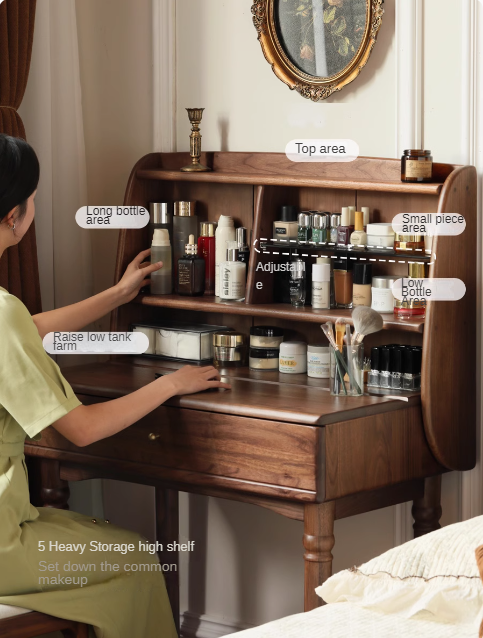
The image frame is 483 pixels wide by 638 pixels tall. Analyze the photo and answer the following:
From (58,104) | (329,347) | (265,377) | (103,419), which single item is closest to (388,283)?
(329,347)

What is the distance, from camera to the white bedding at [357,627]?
1447mm

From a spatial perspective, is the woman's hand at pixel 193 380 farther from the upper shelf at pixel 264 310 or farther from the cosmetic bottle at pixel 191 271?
the cosmetic bottle at pixel 191 271

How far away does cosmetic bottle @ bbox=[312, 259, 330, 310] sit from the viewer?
245 cm

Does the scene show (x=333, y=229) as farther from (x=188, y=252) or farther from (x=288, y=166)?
(x=188, y=252)

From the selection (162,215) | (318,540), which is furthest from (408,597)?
(162,215)

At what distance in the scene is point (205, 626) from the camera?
2977 mm

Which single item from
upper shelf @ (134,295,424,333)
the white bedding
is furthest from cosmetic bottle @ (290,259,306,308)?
the white bedding

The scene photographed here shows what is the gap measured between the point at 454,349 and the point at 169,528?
102cm

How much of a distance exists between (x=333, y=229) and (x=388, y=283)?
21 cm

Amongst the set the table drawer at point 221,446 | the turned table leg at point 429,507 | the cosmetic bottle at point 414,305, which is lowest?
the turned table leg at point 429,507

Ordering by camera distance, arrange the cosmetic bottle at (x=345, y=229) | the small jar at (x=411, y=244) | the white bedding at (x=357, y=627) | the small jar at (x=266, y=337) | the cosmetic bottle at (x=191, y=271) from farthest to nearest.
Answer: the cosmetic bottle at (x=191, y=271) → the small jar at (x=266, y=337) → the cosmetic bottle at (x=345, y=229) → the small jar at (x=411, y=244) → the white bedding at (x=357, y=627)

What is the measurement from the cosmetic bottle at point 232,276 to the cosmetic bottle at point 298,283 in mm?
145

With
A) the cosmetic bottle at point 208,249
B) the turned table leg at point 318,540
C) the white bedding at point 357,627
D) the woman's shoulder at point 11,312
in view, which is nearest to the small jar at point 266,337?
the cosmetic bottle at point 208,249

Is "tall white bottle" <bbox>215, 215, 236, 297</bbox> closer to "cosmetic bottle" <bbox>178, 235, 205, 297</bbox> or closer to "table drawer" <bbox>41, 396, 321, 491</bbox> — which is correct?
"cosmetic bottle" <bbox>178, 235, 205, 297</bbox>
